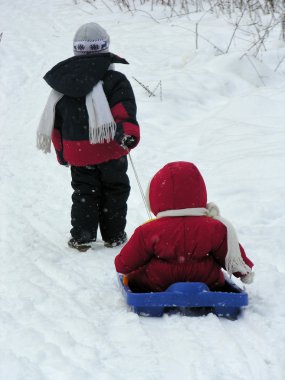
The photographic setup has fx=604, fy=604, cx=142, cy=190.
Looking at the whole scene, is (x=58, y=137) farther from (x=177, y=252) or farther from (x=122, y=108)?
→ (x=177, y=252)

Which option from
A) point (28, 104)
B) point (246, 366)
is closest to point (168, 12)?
point (28, 104)

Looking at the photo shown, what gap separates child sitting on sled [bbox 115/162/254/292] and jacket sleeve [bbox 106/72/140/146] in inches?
29.4

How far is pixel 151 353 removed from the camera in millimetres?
2697

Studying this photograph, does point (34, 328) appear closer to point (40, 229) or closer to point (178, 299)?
point (178, 299)

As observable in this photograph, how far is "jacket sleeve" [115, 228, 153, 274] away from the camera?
326cm

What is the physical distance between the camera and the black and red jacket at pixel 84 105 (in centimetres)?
395

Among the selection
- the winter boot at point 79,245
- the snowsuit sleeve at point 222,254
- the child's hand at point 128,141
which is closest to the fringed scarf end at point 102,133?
the child's hand at point 128,141

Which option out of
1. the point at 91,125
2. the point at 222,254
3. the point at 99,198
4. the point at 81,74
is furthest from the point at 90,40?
the point at 222,254

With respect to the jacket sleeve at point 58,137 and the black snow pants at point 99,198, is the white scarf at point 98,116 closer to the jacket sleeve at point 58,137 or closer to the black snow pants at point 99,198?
the jacket sleeve at point 58,137

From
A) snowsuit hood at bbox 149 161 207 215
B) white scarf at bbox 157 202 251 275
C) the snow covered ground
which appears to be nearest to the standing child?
the snow covered ground

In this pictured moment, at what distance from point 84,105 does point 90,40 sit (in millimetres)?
429

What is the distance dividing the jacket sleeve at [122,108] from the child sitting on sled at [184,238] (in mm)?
746

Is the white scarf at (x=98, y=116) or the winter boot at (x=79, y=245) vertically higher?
the white scarf at (x=98, y=116)

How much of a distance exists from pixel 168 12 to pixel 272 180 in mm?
7738
